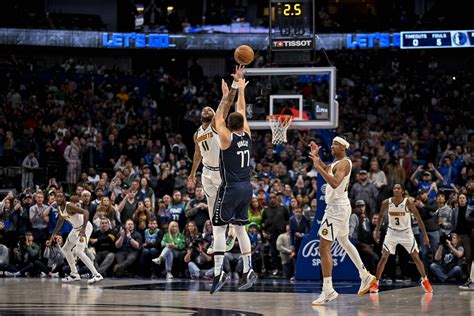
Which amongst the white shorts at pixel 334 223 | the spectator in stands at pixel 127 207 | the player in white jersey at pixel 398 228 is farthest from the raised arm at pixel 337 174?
the spectator in stands at pixel 127 207

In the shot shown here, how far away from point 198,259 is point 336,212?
22.8 feet

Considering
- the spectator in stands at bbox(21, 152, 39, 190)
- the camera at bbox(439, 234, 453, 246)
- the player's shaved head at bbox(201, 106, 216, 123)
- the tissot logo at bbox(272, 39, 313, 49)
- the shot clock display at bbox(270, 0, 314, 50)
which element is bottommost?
the camera at bbox(439, 234, 453, 246)

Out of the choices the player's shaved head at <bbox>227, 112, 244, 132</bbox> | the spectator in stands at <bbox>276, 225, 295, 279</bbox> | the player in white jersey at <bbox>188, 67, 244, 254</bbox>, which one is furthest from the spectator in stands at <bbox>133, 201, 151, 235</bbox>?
the player's shaved head at <bbox>227, 112, 244, 132</bbox>

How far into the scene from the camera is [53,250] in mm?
20016

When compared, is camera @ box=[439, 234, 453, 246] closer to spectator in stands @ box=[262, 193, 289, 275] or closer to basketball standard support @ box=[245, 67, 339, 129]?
A: spectator in stands @ box=[262, 193, 289, 275]

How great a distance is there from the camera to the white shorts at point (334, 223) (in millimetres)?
12742

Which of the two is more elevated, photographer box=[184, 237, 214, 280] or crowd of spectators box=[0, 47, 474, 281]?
crowd of spectators box=[0, 47, 474, 281]

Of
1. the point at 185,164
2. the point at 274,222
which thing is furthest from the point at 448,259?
the point at 185,164

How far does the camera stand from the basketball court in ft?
37.5

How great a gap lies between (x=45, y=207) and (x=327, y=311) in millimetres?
10644

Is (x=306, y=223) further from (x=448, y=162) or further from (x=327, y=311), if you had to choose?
(x=327, y=311)

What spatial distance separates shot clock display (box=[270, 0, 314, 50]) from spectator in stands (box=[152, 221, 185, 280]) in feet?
15.1

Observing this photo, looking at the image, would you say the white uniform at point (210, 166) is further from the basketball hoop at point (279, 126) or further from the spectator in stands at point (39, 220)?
the spectator in stands at point (39, 220)

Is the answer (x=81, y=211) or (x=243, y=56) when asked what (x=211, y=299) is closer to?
(x=243, y=56)
